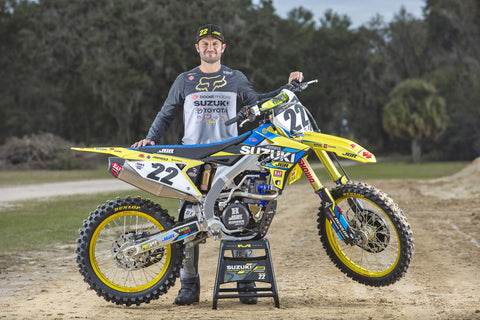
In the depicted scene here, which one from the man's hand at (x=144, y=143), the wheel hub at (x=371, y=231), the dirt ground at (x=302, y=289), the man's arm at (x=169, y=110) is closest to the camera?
the dirt ground at (x=302, y=289)

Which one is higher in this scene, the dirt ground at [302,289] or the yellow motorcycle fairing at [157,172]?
the yellow motorcycle fairing at [157,172]

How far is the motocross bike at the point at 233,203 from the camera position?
491 cm

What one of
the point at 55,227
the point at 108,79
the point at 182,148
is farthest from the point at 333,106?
the point at 182,148

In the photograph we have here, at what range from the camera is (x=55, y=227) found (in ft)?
34.9

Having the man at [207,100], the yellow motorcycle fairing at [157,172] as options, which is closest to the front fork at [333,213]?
the man at [207,100]

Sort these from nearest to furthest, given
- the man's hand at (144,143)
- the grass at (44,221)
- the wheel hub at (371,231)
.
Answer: the wheel hub at (371,231) → the man's hand at (144,143) → the grass at (44,221)

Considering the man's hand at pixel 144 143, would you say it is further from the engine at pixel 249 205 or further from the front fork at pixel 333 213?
the front fork at pixel 333 213

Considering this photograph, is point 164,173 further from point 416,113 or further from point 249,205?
point 416,113

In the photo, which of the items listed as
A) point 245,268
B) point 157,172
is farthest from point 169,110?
point 245,268

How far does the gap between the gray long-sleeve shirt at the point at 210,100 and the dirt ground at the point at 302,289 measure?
1.47m

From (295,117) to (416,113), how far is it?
39.3 m

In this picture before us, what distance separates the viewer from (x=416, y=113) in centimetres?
4241

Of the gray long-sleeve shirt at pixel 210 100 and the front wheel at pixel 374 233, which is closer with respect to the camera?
the front wheel at pixel 374 233

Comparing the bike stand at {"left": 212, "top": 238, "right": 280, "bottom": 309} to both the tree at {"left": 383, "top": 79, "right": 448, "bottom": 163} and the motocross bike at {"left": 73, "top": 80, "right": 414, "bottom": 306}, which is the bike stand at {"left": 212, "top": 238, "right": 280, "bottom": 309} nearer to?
the motocross bike at {"left": 73, "top": 80, "right": 414, "bottom": 306}
